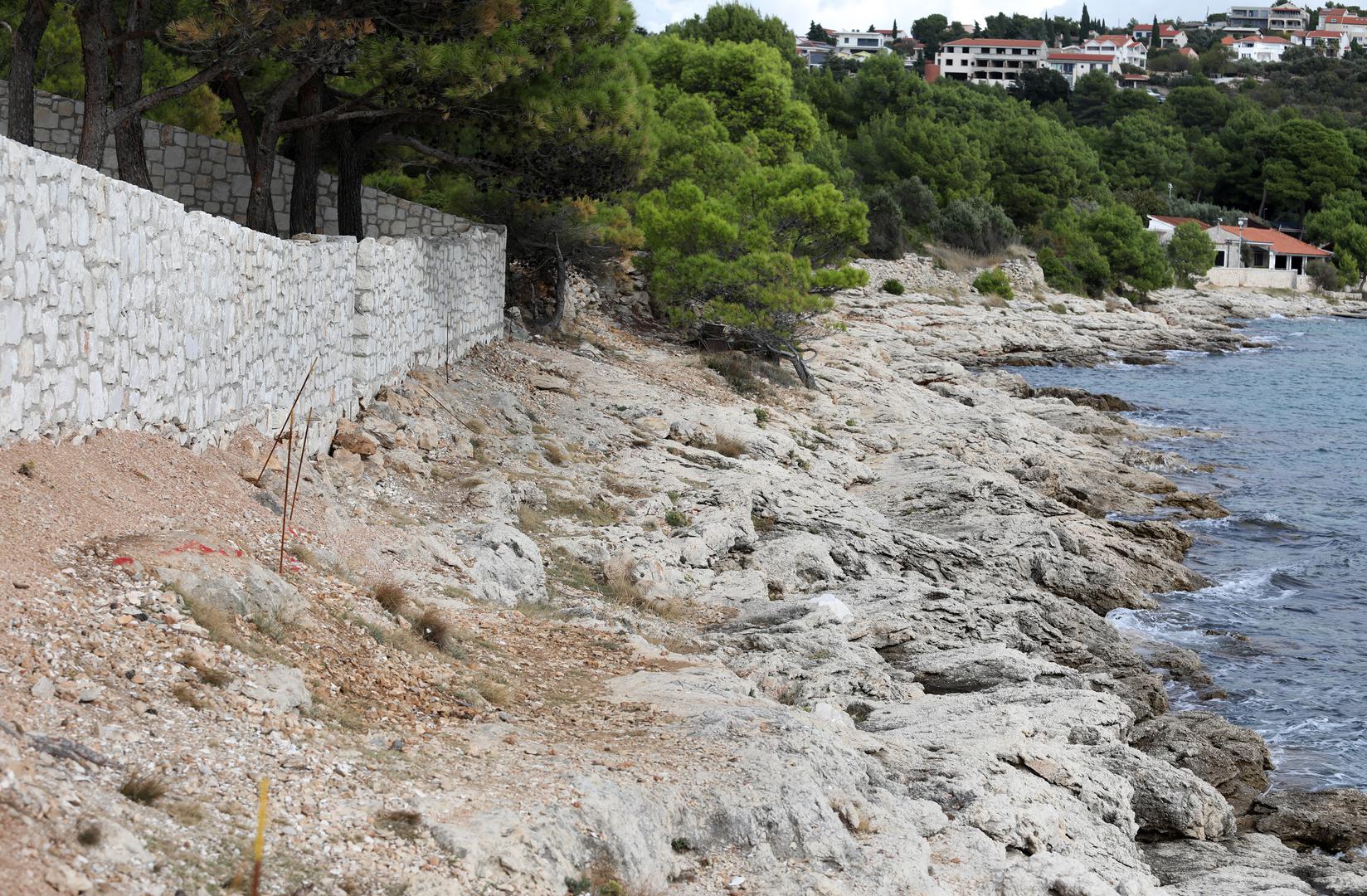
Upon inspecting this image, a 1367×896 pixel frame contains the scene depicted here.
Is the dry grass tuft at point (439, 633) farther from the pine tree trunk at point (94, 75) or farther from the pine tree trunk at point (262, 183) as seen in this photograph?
the pine tree trunk at point (262, 183)

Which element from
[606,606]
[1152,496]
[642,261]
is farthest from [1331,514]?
[606,606]

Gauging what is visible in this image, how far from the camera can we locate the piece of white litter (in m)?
14.9

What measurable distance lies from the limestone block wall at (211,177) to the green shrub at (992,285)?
148ft

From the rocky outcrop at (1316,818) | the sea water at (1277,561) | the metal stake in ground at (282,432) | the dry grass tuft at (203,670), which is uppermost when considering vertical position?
the metal stake in ground at (282,432)

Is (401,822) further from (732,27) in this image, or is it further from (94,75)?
(732,27)

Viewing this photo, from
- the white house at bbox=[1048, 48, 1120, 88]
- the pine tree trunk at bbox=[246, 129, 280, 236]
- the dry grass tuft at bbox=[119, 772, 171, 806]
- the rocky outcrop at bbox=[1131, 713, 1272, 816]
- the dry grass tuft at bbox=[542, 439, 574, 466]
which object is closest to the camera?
the dry grass tuft at bbox=[119, 772, 171, 806]

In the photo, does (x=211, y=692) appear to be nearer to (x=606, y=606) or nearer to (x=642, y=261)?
(x=606, y=606)

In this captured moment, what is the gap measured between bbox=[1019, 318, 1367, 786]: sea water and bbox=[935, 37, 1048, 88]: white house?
465ft

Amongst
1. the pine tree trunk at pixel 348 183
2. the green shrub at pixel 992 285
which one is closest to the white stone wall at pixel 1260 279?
the green shrub at pixel 992 285

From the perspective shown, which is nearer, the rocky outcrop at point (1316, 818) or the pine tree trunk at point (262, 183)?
the rocky outcrop at point (1316, 818)

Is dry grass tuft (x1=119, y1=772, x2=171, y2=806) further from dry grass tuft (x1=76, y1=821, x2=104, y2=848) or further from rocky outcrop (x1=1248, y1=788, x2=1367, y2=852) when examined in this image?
rocky outcrop (x1=1248, y1=788, x2=1367, y2=852)

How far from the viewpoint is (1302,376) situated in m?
55.4

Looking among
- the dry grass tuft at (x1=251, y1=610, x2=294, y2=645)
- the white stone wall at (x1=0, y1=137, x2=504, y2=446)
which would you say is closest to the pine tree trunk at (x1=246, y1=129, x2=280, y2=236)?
the white stone wall at (x1=0, y1=137, x2=504, y2=446)

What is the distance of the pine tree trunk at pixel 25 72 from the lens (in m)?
16.9
